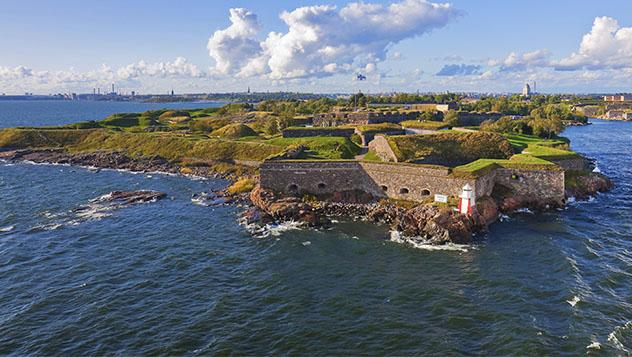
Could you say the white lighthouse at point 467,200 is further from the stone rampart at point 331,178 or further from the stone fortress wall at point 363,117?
the stone fortress wall at point 363,117

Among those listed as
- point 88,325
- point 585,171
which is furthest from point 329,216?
point 585,171

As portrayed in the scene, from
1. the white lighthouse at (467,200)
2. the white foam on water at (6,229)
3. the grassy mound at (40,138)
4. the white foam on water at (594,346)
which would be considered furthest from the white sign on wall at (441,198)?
the grassy mound at (40,138)

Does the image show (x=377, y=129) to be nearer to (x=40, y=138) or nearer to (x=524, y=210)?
(x=524, y=210)

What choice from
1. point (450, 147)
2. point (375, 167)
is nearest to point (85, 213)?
point (375, 167)

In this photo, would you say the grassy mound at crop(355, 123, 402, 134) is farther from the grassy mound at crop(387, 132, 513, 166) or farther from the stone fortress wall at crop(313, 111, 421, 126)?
the stone fortress wall at crop(313, 111, 421, 126)

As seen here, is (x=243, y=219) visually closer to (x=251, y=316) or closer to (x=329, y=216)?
(x=329, y=216)

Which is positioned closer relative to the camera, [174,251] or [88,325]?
[88,325]
